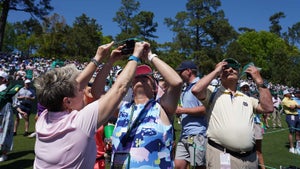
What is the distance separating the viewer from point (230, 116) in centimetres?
327

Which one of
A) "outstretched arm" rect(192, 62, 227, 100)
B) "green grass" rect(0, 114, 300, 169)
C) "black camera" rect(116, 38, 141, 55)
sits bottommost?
"green grass" rect(0, 114, 300, 169)

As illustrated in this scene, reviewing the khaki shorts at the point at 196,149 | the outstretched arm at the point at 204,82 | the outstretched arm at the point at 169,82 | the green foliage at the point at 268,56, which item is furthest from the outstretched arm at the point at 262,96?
the green foliage at the point at 268,56

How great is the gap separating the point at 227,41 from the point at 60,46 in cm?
2844

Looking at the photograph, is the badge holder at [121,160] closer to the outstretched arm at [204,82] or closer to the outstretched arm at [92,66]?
the outstretched arm at [92,66]

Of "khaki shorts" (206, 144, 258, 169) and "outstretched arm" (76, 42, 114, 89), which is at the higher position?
"outstretched arm" (76, 42, 114, 89)

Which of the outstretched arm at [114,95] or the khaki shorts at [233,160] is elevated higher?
the outstretched arm at [114,95]

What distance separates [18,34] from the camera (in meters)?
90.3

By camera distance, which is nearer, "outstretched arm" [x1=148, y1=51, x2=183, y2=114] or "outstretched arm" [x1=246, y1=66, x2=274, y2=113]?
"outstretched arm" [x1=148, y1=51, x2=183, y2=114]

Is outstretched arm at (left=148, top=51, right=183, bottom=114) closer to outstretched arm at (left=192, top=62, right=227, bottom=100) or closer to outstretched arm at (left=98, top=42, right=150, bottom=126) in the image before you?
outstretched arm at (left=98, top=42, right=150, bottom=126)

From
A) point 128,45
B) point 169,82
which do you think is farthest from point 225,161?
point 128,45

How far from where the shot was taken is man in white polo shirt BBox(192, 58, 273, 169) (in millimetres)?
3211

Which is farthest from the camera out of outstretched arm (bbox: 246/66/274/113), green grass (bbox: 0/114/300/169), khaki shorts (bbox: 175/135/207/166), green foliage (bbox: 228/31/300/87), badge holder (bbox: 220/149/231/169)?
green foliage (bbox: 228/31/300/87)

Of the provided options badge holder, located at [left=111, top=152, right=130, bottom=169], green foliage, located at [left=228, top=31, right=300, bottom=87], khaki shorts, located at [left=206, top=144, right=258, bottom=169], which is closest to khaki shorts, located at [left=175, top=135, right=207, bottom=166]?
khaki shorts, located at [left=206, top=144, right=258, bottom=169]

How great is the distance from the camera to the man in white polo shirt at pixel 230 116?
3.21m
